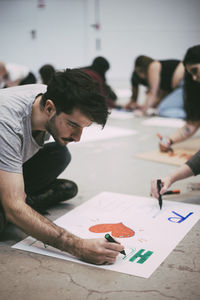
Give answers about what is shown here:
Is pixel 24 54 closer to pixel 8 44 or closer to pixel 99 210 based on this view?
pixel 8 44

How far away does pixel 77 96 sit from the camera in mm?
1025

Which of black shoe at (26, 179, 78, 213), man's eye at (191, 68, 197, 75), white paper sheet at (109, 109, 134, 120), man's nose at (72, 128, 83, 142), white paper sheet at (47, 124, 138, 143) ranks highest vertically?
man's eye at (191, 68, 197, 75)

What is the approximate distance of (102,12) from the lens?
671 centimetres

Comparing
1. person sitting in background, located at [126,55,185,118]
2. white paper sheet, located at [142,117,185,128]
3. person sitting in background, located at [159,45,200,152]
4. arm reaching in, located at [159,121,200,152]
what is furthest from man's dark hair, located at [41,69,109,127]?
person sitting in background, located at [126,55,185,118]

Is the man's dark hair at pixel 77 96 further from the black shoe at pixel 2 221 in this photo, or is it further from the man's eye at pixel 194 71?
the man's eye at pixel 194 71

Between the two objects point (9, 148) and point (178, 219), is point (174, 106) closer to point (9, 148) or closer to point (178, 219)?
point (178, 219)

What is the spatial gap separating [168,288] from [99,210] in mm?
551

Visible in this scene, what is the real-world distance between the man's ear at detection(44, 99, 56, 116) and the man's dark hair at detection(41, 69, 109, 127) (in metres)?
0.01

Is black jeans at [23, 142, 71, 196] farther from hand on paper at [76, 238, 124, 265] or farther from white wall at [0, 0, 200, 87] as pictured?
white wall at [0, 0, 200, 87]

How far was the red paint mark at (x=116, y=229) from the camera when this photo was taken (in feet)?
3.89

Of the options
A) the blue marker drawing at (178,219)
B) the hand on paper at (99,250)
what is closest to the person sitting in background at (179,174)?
the blue marker drawing at (178,219)

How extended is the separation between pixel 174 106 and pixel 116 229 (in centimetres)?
290

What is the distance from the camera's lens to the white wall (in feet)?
21.3

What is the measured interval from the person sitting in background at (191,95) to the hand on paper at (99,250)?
4.10 ft
